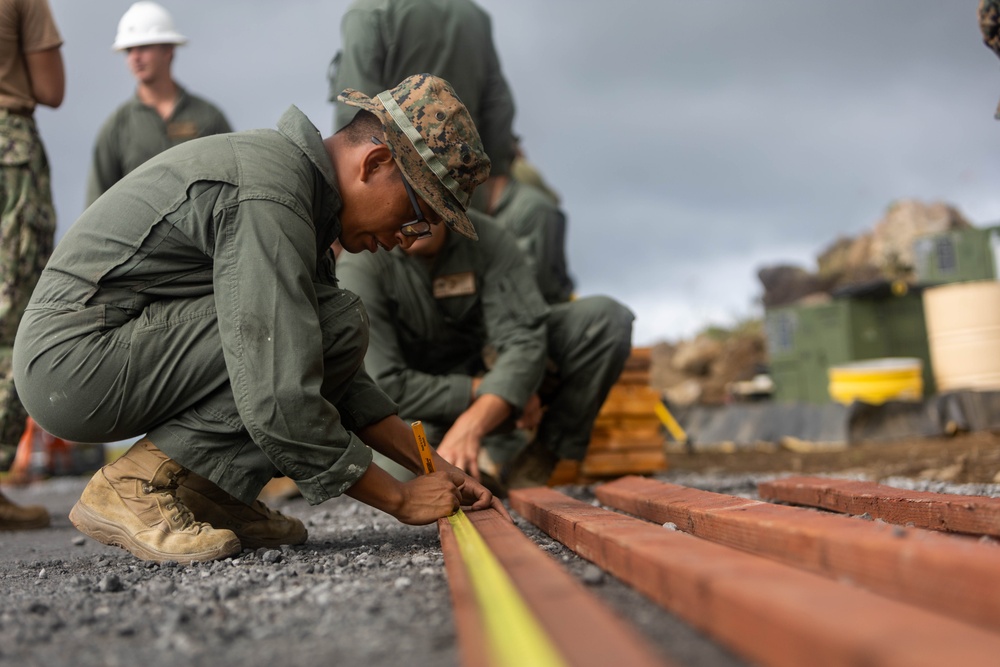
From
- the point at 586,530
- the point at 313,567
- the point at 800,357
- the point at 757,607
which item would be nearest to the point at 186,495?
the point at 313,567

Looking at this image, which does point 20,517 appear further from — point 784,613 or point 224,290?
point 784,613

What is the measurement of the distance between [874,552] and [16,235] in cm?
359

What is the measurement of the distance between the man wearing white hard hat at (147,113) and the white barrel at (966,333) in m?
7.71

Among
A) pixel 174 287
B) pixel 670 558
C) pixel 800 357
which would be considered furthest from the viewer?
pixel 800 357

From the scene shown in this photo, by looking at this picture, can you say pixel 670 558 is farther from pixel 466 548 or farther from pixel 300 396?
pixel 300 396

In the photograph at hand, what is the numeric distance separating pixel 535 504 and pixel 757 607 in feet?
5.42

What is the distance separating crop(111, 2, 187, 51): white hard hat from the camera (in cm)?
503

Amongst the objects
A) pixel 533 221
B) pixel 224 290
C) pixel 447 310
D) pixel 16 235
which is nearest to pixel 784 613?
pixel 224 290

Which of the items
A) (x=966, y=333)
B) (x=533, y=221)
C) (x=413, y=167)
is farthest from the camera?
(x=966, y=333)

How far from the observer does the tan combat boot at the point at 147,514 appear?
2377 mm

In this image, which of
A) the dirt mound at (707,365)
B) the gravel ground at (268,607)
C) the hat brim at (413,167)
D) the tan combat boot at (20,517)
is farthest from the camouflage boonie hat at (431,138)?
the dirt mound at (707,365)

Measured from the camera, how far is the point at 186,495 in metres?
2.54

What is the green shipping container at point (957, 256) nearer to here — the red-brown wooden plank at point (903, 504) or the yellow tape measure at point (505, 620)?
the red-brown wooden plank at point (903, 504)

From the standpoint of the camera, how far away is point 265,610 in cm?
170
